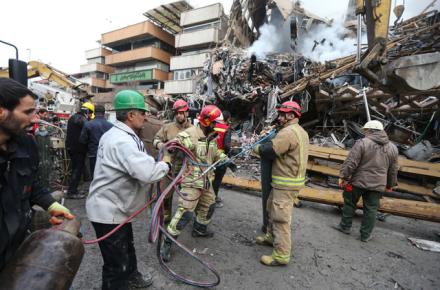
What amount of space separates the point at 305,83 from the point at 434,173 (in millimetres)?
4221

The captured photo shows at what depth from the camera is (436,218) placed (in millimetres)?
4078

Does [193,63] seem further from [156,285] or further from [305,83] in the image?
[156,285]

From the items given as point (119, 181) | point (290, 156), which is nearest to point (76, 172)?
point (119, 181)

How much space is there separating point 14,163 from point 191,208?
6.42 ft

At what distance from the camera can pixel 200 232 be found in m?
3.53

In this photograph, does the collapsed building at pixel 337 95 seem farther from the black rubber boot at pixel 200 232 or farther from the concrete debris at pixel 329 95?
the black rubber boot at pixel 200 232

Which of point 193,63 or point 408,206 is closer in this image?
point 408,206

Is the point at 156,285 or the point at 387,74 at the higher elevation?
the point at 387,74

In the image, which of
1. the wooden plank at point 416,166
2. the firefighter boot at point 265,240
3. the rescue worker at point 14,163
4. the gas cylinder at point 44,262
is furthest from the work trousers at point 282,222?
the wooden plank at point 416,166

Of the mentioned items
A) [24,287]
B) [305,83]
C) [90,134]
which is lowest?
[24,287]

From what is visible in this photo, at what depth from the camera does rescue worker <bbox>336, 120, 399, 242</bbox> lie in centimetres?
368

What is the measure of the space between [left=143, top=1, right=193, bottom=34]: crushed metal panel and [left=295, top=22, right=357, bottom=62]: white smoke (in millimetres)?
21225

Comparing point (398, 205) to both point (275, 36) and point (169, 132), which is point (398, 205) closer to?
point (169, 132)

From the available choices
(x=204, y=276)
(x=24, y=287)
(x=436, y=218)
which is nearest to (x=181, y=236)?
(x=204, y=276)
